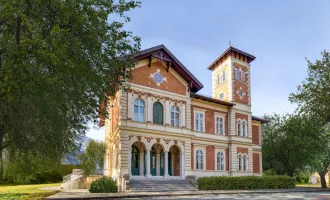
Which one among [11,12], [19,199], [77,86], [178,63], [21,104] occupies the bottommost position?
[19,199]

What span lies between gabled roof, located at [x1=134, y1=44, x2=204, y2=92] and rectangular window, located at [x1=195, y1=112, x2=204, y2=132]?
7.39 ft

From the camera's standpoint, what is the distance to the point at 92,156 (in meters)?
27.8

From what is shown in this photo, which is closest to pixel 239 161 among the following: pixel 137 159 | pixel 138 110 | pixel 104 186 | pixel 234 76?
pixel 234 76

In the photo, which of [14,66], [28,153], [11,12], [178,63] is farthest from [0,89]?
[178,63]

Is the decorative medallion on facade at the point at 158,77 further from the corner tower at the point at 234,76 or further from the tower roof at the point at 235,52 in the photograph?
the tower roof at the point at 235,52

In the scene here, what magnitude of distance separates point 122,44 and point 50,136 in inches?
207

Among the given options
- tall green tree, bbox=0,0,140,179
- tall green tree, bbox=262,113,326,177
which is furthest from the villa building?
tall green tree, bbox=0,0,140,179

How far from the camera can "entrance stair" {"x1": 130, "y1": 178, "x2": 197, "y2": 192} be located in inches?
876

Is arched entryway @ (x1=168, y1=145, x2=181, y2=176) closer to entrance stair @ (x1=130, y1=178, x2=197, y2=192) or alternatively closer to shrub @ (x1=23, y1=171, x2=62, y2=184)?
entrance stair @ (x1=130, y1=178, x2=197, y2=192)

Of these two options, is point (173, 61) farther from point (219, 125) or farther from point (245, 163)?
point (245, 163)

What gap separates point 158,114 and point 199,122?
475 centimetres

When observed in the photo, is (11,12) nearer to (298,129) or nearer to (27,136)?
(27,136)

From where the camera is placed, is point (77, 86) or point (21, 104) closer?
point (21, 104)

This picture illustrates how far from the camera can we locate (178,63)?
2702 centimetres
